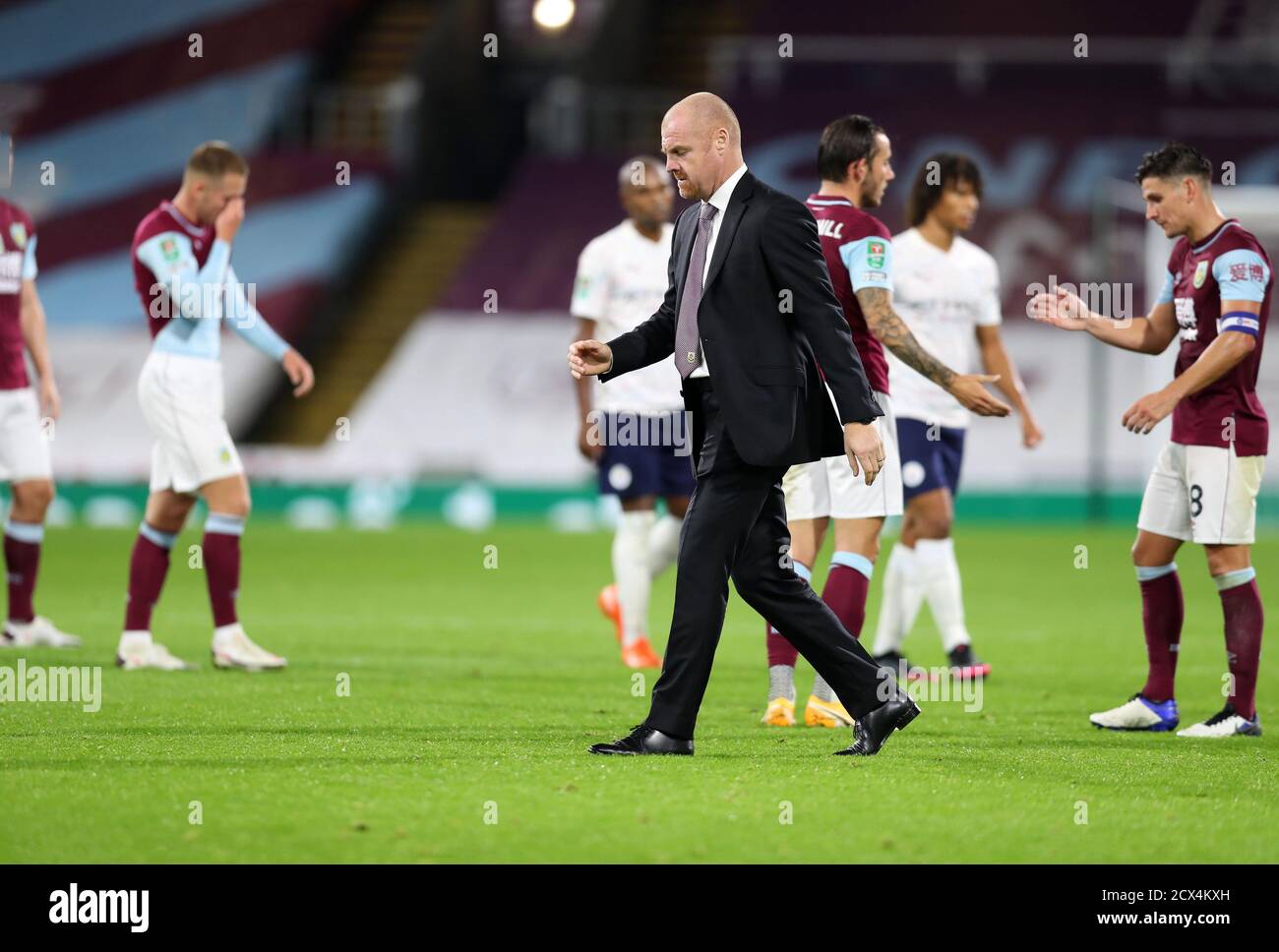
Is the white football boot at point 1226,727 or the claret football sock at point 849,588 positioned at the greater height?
the claret football sock at point 849,588

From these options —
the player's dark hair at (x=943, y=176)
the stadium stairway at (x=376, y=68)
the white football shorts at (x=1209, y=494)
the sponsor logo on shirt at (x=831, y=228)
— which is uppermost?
the stadium stairway at (x=376, y=68)

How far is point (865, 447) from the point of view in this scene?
5.52 meters

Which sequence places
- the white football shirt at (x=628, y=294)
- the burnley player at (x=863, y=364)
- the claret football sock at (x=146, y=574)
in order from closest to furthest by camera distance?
the burnley player at (x=863, y=364) < the claret football sock at (x=146, y=574) < the white football shirt at (x=628, y=294)

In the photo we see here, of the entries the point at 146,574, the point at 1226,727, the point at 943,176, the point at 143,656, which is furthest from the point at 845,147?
the point at 143,656

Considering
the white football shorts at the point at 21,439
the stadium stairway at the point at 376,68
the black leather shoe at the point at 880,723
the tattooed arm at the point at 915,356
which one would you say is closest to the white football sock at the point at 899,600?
the tattooed arm at the point at 915,356

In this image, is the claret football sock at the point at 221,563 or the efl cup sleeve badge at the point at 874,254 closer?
the efl cup sleeve badge at the point at 874,254

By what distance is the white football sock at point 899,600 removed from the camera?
892cm

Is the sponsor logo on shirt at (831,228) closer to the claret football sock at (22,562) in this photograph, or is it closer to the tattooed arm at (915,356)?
the tattooed arm at (915,356)

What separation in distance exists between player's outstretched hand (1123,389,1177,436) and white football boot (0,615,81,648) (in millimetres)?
5343

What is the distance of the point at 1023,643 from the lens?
10281 mm

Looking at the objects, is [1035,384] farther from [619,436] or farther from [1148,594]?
[1148,594]

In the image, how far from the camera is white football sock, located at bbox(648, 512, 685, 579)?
929 cm

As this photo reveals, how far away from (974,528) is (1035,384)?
3.67 metres
